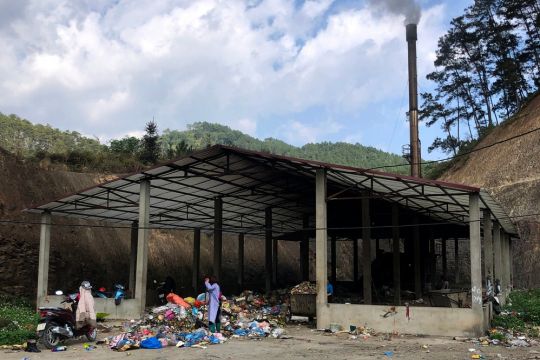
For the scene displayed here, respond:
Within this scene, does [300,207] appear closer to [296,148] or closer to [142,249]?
[142,249]

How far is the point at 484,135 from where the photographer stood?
45.8m

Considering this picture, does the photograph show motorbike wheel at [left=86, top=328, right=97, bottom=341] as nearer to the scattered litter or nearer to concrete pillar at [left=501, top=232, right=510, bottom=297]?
the scattered litter

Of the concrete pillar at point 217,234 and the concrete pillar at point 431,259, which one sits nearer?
the concrete pillar at point 217,234

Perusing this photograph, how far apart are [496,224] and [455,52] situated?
1228 inches

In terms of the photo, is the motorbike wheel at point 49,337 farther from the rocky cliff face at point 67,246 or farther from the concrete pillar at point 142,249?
the rocky cliff face at point 67,246

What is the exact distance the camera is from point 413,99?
2862 cm

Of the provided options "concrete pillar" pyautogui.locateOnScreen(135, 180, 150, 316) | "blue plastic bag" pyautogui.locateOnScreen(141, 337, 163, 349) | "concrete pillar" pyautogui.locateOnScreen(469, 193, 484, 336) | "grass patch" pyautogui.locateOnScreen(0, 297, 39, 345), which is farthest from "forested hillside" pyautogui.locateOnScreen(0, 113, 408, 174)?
"concrete pillar" pyautogui.locateOnScreen(469, 193, 484, 336)

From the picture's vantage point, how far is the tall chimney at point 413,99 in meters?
28.6

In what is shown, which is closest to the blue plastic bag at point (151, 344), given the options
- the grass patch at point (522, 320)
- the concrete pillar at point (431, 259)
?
the grass patch at point (522, 320)

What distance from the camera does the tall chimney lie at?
2861 centimetres

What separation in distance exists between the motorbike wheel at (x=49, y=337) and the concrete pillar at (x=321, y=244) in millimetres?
6921

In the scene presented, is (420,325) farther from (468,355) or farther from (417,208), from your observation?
(417,208)

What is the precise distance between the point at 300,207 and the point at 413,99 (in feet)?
30.2

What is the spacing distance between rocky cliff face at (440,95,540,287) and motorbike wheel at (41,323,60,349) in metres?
24.0
